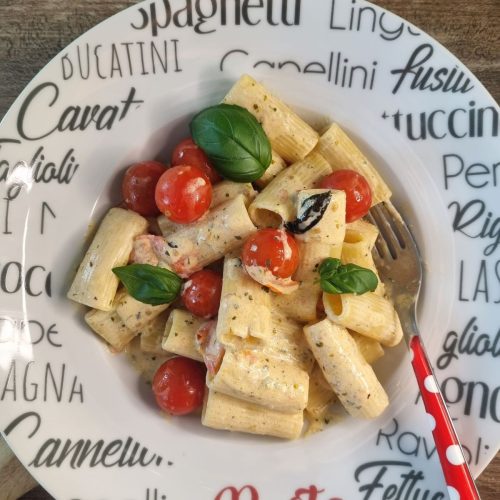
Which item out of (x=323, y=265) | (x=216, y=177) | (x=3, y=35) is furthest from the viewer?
(x=3, y=35)

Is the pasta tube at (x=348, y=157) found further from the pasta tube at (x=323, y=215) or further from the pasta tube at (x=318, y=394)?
the pasta tube at (x=318, y=394)

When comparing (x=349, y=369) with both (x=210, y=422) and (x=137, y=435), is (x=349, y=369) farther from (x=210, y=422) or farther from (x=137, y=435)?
(x=137, y=435)

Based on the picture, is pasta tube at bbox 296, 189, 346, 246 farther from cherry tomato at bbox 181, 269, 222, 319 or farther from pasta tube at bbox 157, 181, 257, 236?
cherry tomato at bbox 181, 269, 222, 319

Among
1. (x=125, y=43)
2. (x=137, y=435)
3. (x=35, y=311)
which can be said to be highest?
(x=125, y=43)

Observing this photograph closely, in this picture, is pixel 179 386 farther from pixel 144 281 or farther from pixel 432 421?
pixel 432 421

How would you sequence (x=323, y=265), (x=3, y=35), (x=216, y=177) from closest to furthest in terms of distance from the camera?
(x=323, y=265) → (x=216, y=177) → (x=3, y=35)

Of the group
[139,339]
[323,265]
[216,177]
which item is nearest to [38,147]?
[216,177]

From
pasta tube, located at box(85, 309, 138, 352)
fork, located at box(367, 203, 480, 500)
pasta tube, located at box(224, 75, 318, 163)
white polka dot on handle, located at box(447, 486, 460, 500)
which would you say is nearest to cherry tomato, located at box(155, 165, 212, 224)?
pasta tube, located at box(224, 75, 318, 163)
